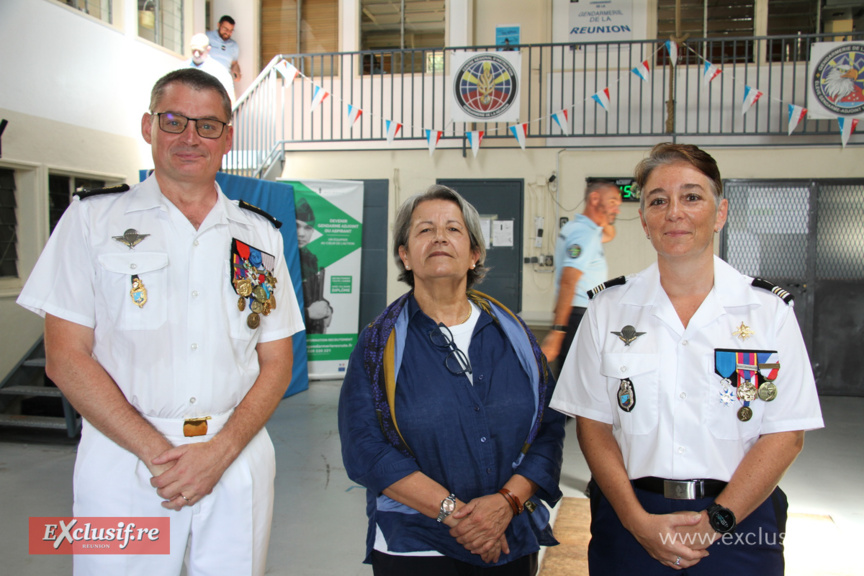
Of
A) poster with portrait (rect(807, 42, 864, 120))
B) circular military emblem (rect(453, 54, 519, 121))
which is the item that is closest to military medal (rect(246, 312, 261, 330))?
circular military emblem (rect(453, 54, 519, 121))

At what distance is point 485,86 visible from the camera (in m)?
6.81

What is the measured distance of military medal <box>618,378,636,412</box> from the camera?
1.54 meters

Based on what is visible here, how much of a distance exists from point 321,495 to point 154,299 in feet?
8.44

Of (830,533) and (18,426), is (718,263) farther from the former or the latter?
(18,426)

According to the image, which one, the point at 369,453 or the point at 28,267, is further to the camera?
the point at 28,267

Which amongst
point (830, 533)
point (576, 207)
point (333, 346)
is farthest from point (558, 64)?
point (830, 533)

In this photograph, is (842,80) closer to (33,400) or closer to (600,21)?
(600,21)

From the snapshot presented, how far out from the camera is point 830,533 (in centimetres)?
315

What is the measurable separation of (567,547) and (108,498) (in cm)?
212

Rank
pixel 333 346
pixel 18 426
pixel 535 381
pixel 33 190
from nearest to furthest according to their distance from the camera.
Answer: pixel 535 381 < pixel 18 426 < pixel 33 190 < pixel 333 346

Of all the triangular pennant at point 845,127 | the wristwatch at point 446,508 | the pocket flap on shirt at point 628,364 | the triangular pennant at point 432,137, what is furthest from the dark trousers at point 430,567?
the triangular pennant at point 845,127

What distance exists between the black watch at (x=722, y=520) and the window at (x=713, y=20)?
307 inches

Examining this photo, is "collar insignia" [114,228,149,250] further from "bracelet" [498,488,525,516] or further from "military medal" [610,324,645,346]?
"military medal" [610,324,645,346]

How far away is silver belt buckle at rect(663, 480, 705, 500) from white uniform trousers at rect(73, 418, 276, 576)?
1.09 metres
